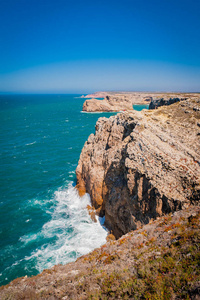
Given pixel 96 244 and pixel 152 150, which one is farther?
pixel 96 244

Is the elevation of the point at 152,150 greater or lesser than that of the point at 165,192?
greater

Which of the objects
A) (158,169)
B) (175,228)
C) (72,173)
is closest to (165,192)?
(158,169)

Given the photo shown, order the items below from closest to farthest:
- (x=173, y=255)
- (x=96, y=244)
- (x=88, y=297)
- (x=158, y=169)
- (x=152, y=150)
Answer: (x=88, y=297), (x=173, y=255), (x=158, y=169), (x=152, y=150), (x=96, y=244)

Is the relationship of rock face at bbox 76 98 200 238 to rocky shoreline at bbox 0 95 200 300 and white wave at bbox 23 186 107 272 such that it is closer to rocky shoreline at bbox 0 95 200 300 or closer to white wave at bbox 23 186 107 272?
rocky shoreline at bbox 0 95 200 300

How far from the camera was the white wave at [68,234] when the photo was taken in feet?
76.8

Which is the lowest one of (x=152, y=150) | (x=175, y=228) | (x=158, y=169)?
(x=175, y=228)

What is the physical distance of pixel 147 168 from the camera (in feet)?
61.8

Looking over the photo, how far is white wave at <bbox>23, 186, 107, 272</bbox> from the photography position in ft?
76.8

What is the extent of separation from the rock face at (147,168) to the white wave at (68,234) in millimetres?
3029

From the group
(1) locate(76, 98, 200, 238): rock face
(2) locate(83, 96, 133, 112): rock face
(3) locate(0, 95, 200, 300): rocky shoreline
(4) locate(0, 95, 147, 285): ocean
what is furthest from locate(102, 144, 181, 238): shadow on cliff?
(2) locate(83, 96, 133, 112): rock face

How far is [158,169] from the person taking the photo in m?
18.2

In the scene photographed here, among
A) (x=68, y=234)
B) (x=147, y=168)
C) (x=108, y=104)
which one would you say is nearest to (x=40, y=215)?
(x=68, y=234)

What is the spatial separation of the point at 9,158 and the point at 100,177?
1531 inches

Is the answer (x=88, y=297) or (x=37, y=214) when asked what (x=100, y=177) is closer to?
(x=37, y=214)
